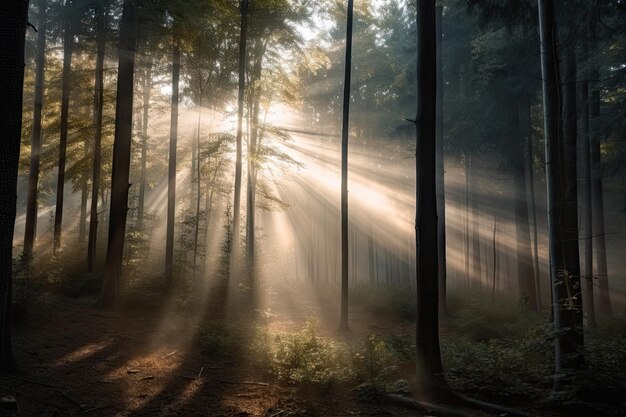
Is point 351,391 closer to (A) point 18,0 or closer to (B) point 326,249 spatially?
(A) point 18,0

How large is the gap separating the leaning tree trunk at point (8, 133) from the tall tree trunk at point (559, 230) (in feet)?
28.4

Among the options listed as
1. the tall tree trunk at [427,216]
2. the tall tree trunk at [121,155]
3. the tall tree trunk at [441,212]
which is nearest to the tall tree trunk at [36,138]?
the tall tree trunk at [121,155]

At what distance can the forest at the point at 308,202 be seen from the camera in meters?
6.47

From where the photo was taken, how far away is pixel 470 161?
25359mm

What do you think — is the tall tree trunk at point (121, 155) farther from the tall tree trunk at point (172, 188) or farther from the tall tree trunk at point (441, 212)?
the tall tree trunk at point (441, 212)

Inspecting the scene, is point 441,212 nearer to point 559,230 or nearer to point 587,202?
point 587,202

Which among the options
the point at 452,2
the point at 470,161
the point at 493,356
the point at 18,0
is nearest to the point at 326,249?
the point at 470,161

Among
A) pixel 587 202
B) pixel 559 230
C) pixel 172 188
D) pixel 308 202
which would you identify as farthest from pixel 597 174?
pixel 308 202

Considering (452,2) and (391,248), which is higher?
(452,2)

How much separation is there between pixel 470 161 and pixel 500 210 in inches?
314

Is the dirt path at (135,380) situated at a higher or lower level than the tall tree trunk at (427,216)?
lower

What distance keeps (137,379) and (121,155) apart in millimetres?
7120

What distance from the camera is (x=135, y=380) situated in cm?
683

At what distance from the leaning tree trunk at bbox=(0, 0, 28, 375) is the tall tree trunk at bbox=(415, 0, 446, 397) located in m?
6.34
